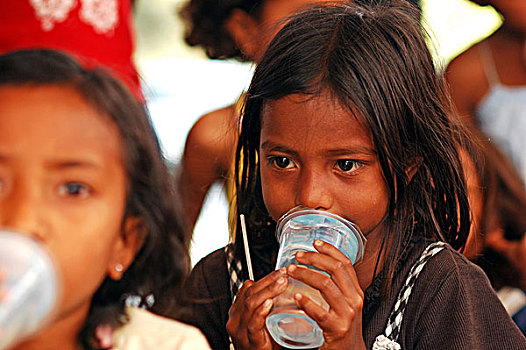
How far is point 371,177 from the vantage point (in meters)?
1.75

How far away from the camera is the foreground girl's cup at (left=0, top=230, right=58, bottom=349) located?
1057mm

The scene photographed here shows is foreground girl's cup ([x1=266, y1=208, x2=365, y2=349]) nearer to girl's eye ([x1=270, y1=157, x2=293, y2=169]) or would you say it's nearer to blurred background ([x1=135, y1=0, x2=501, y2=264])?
girl's eye ([x1=270, y1=157, x2=293, y2=169])

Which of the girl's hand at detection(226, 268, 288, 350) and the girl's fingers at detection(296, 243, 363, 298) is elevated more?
the girl's fingers at detection(296, 243, 363, 298)

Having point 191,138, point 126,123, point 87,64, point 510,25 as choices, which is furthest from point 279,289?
point 510,25

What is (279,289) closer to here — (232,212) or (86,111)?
(86,111)

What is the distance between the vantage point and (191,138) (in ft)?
9.32

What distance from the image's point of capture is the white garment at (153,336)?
4.78 ft

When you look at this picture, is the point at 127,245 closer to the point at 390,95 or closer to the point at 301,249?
the point at 301,249

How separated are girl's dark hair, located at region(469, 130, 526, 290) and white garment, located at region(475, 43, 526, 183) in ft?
0.39

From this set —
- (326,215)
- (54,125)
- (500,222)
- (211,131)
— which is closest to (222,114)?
(211,131)

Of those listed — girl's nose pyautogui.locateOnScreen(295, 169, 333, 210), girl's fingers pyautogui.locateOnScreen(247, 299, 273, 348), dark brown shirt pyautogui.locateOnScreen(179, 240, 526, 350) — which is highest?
girl's nose pyautogui.locateOnScreen(295, 169, 333, 210)

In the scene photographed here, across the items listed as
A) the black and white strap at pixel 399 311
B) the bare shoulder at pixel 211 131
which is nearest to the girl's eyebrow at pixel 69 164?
the black and white strap at pixel 399 311

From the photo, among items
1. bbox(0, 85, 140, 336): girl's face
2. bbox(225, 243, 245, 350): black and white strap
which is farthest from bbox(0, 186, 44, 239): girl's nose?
bbox(225, 243, 245, 350): black and white strap

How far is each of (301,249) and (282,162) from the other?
0.27 m
